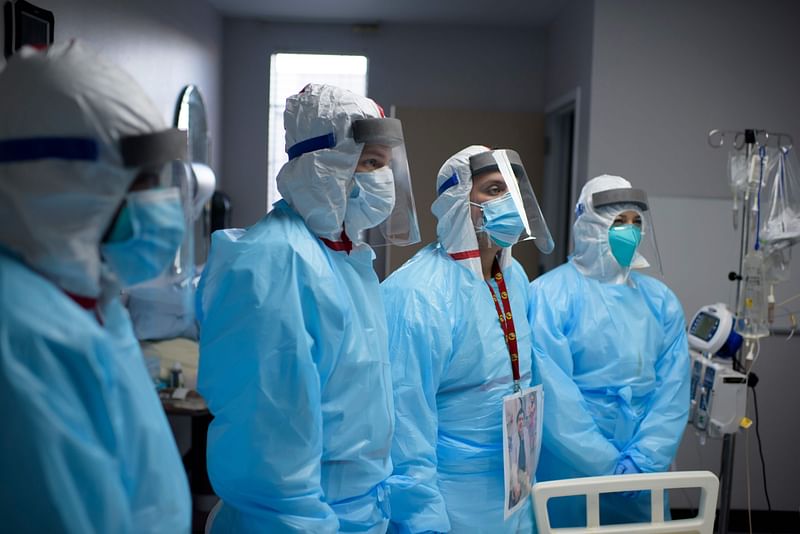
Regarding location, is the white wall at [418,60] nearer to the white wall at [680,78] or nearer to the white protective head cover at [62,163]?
the white wall at [680,78]

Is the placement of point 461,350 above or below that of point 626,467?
above

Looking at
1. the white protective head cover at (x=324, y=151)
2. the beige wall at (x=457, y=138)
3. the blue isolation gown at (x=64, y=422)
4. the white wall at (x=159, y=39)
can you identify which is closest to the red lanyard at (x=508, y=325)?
the white protective head cover at (x=324, y=151)

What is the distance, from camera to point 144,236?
0.97 meters

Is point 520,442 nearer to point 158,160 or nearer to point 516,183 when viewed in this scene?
point 516,183

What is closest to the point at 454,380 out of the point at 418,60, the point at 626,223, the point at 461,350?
the point at 461,350

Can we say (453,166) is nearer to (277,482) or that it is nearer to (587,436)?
(587,436)

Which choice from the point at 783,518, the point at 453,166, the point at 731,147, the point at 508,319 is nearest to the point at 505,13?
the point at 731,147

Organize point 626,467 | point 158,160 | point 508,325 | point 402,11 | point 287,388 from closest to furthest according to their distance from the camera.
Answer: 1. point 158,160
2. point 287,388
3. point 508,325
4. point 626,467
5. point 402,11

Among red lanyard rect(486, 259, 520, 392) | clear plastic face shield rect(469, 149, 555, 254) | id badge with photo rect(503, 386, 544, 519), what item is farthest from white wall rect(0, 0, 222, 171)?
id badge with photo rect(503, 386, 544, 519)

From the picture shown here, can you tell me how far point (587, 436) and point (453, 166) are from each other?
3.15 feet

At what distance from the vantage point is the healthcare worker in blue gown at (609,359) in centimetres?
223

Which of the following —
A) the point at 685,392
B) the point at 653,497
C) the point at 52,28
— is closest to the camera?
the point at 653,497

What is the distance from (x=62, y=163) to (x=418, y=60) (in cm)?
432

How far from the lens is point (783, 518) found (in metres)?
3.77
